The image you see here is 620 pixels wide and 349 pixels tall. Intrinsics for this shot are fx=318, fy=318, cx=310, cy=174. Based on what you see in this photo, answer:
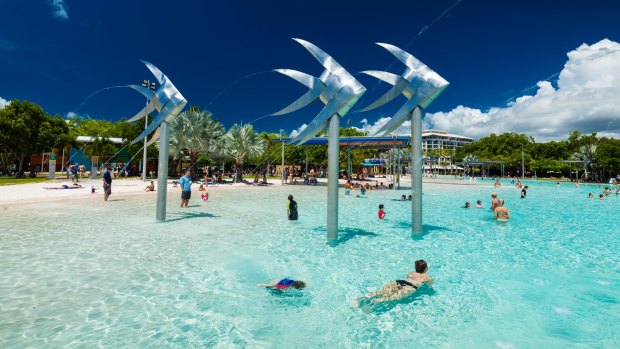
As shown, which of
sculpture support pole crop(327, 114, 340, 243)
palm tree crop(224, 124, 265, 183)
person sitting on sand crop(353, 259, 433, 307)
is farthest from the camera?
palm tree crop(224, 124, 265, 183)

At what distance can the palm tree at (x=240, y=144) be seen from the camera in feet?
136

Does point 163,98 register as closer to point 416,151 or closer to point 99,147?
point 416,151

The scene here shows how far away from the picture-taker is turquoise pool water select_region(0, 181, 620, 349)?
4621 millimetres

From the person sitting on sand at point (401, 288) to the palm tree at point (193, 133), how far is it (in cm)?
3753

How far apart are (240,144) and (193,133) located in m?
5.88

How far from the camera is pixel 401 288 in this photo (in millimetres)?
6152

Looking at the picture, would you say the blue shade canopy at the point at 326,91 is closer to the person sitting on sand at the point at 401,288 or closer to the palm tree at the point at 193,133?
the person sitting on sand at the point at 401,288

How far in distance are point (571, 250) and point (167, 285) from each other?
11656 mm

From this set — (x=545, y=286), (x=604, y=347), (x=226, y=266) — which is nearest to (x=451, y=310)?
(x=604, y=347)

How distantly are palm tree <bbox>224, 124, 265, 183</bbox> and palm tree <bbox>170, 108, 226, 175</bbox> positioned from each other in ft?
5.98

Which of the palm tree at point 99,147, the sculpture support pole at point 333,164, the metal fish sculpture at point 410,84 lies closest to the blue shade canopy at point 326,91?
the sculpture support pole at point 333,164

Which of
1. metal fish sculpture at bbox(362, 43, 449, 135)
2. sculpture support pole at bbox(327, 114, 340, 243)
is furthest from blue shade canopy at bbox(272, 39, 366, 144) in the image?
A: metal fish sculpture at bbox(362, 43, 449, 135)

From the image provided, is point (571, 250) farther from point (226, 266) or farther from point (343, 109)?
point (226, 266)

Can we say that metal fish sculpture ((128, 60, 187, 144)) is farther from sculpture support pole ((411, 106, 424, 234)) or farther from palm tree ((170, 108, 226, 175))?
palm tree ((170, 108, 226, 175))
